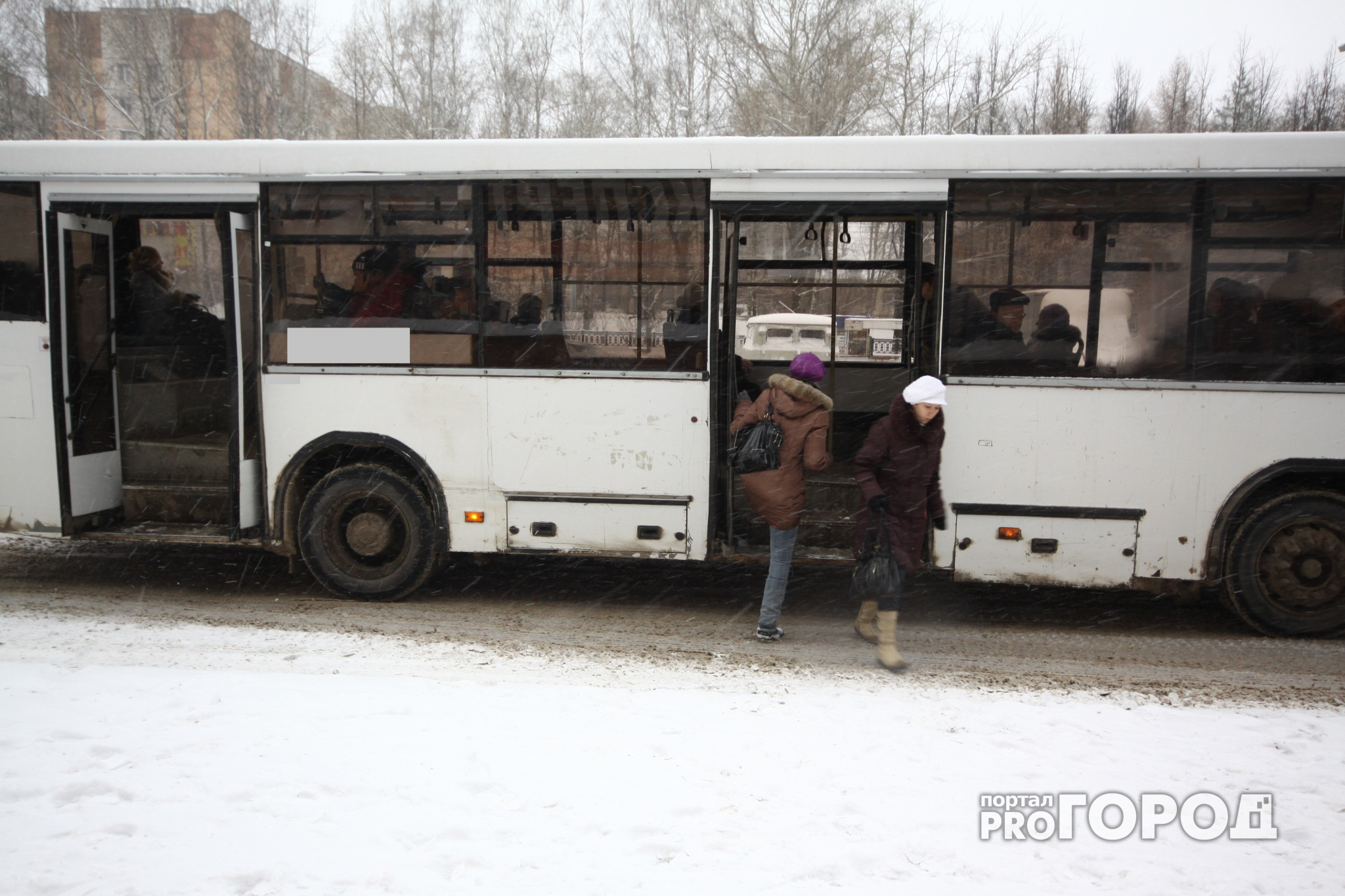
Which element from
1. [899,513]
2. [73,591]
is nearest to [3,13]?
[73,591]

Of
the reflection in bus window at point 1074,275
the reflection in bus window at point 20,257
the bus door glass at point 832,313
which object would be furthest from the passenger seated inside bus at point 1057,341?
the reflection in bus window at point 20,257

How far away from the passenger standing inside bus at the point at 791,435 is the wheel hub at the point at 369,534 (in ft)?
9.02

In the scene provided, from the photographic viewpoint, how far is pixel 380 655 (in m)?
5.51

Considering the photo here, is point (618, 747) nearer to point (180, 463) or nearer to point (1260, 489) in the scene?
point (1260, 489)

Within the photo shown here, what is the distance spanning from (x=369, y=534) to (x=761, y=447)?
3054 mm

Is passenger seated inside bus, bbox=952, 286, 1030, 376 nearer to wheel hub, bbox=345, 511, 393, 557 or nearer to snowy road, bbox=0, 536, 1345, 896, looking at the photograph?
snowy road, bbox=0, 536, 1345, 896

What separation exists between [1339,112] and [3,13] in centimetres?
Result: 4390

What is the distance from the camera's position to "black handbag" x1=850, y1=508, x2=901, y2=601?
5359 millimetres

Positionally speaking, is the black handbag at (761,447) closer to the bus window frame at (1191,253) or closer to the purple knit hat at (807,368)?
the purple knit hat at (807,368)

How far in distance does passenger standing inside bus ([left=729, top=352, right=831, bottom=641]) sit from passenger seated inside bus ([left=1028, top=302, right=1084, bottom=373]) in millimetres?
1557

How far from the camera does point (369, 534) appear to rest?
21.7ft

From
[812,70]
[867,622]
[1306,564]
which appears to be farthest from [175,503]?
[812,70]

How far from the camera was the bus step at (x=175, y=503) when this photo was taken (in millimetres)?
6961

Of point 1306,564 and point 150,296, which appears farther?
point 150,296
